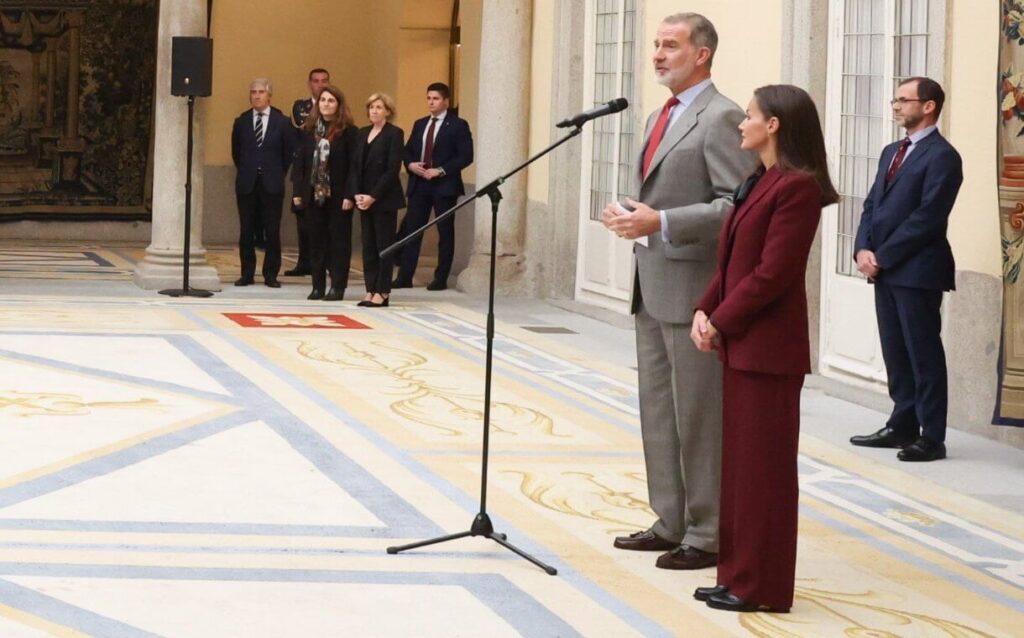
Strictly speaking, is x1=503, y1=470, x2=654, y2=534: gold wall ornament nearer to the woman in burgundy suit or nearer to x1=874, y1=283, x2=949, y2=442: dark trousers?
the woman in burgundy suit

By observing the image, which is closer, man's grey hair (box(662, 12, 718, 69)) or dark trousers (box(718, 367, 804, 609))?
dark trousers (box(718, 367, 804, 609))

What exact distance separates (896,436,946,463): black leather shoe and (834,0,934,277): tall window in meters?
2.03

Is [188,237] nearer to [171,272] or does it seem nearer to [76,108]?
[171,272]

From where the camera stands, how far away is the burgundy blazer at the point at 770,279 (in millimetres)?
4797

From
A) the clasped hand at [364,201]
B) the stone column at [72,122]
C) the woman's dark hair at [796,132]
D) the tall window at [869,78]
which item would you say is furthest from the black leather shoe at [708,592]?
the stone column at [72,122]

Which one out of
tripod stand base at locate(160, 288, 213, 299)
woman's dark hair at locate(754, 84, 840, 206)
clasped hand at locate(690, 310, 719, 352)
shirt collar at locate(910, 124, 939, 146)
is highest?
shirt collar at locate(910, 124, 939, 146)

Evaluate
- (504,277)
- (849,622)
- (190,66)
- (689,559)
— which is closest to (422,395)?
(689,559)

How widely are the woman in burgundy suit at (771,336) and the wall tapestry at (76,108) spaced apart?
15.2 m

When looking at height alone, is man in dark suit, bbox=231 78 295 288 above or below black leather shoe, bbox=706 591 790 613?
above

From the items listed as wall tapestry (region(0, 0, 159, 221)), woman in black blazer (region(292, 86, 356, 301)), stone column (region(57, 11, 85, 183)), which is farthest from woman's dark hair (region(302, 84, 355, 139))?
stone column (region(57, 11, 85, 183))

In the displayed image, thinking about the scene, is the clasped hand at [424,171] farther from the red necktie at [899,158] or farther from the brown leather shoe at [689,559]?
the brown leather shoe at [689,559]

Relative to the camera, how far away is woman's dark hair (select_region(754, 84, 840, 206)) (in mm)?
4844

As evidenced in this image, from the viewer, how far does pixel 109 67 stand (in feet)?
63.0

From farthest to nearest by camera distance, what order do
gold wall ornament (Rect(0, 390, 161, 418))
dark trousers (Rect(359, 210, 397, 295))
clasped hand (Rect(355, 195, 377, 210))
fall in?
dark trousers (Rect(359, 210, 397, 295)) < clasped hand (Rect(355, 195, 377, 210)) < gold wall ornament (Rect(0, 390, 161, 418))
